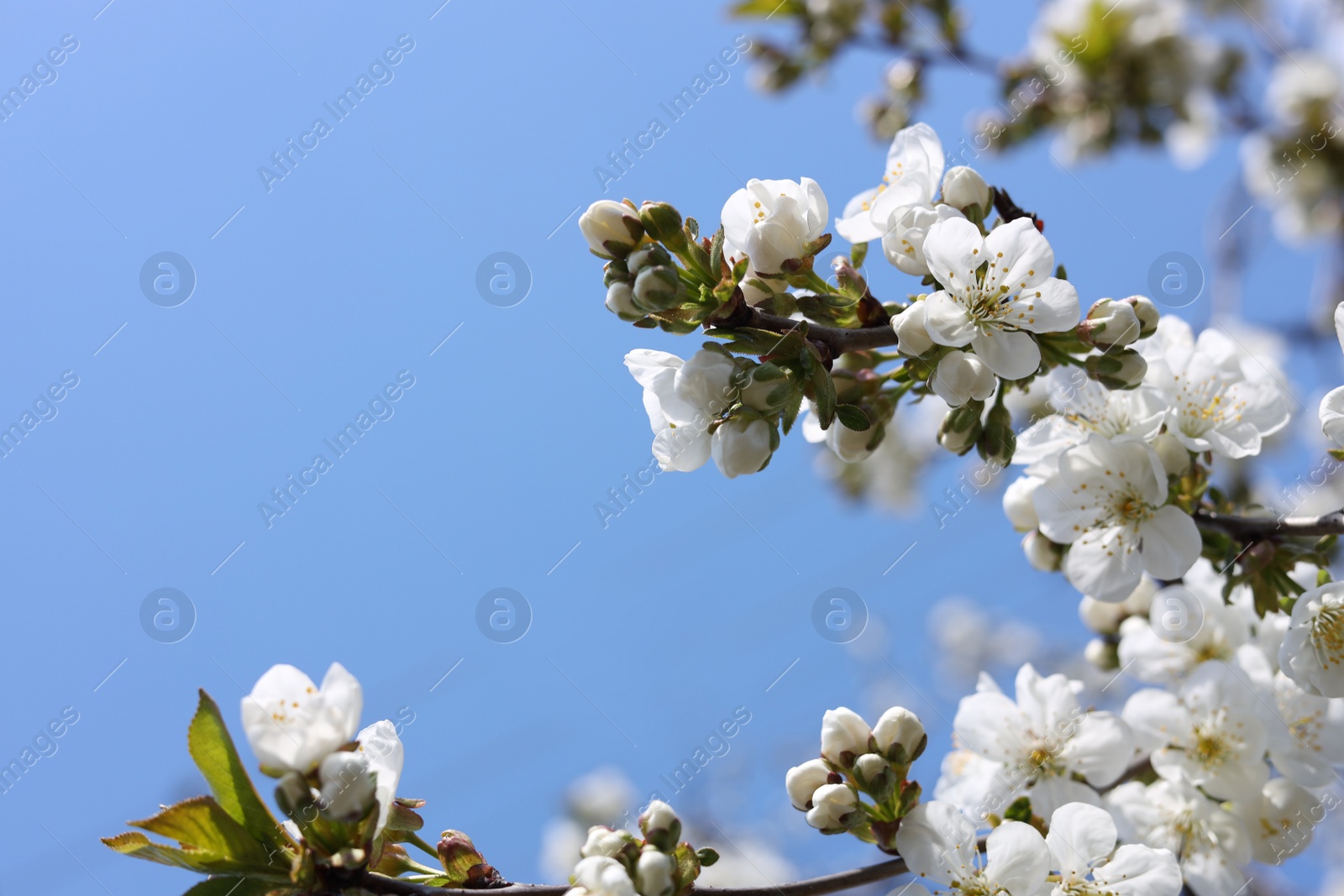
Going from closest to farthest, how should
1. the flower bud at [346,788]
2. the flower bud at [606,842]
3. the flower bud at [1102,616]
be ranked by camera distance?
the flower bud at [346,788]
the flower bud at [606,842]
the flower bud at [1102,616]

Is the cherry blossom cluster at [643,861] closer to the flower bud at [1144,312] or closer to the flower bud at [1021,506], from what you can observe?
the flower bud at [1021,506]

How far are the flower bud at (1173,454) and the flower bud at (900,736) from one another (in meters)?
0.62

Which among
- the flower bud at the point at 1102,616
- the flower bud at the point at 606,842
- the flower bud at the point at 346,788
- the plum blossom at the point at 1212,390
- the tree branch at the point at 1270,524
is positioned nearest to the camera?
the flower bud at the point at 346,788

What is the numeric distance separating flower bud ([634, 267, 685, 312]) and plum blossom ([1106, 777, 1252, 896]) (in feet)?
4.19

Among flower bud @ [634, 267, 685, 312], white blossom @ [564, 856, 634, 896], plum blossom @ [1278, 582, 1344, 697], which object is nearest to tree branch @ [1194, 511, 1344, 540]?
plum blossom @ [1278, 582, 1344, 697]

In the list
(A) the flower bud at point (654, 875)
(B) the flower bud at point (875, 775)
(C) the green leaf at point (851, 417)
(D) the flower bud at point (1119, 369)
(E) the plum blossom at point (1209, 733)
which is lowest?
(E) the plum blossom at point (1209, 733)

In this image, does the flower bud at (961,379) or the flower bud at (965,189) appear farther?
the flower bud at (965,189)

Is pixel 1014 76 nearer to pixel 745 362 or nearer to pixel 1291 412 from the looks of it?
pixel 1291 412

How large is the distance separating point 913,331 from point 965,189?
0.33m

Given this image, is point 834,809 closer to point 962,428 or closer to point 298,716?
point 962,428

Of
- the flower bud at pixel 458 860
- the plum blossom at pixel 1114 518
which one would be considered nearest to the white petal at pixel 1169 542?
the plum blossom at pixel 1114 518

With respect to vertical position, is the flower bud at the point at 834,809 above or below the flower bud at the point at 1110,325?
below

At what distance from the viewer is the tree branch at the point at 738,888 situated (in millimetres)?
1189

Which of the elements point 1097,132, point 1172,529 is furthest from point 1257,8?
point 1172,529
